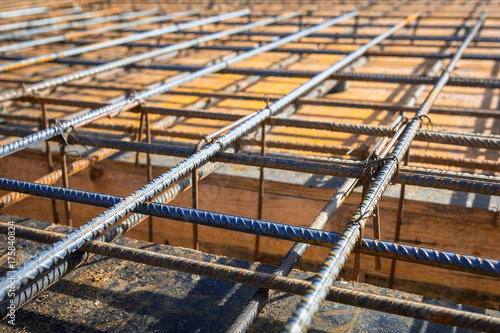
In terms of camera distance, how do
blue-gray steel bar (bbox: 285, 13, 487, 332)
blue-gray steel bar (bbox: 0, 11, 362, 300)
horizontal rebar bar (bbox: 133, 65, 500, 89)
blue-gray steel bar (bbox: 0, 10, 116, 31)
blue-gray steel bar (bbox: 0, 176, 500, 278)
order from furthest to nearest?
blue-gray steel bar (bbox: 0, 10, 116, 31)
horizontal rebar bar (bbox: 133, 65, 500, 89)
blue-gray steel bar (bbox: 0, 176, 500, 278)
blue-gray steel bar (bbox: 0, 11, 362, 300)
blue-gray steel bar (bbox: 285, 13, 487, 332)

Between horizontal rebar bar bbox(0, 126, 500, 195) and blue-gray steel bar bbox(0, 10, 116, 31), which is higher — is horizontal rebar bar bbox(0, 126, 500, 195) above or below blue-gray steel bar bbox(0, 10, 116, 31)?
below

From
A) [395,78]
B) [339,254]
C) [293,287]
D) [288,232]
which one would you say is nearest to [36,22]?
[395,78]

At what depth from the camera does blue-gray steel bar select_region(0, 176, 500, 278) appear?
6.10 feet

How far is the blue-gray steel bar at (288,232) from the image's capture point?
1859 mm

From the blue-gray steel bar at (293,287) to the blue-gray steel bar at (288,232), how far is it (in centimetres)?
18

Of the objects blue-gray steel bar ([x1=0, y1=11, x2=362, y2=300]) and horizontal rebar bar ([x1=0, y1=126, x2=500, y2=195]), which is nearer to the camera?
blue-gray steel bar ([x1=0, y1=11, x2=362, y2=300])

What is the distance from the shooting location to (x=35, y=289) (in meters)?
2.01

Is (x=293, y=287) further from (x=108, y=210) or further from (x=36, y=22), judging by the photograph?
(x=36, y=22)

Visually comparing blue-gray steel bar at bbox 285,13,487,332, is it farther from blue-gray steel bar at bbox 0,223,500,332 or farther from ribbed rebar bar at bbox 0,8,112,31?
ribbed rebar bar at bbox 0,8,112,31

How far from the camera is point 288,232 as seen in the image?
2.10 meters

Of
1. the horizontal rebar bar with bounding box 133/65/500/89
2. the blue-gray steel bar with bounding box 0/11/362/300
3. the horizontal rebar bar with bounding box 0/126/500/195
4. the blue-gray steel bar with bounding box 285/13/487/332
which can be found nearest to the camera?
the blue-gray steel bar with bounding box 285/13/487/332

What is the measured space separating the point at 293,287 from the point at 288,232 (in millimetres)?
245

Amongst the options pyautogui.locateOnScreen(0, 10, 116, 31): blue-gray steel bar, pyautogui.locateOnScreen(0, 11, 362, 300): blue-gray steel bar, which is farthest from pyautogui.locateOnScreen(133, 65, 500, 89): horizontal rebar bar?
pyautogui.locateOnScreen(0, 10, 116, 31): blue-gray steel bar

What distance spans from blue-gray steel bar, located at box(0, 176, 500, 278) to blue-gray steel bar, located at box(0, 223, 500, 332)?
0.18 metres
